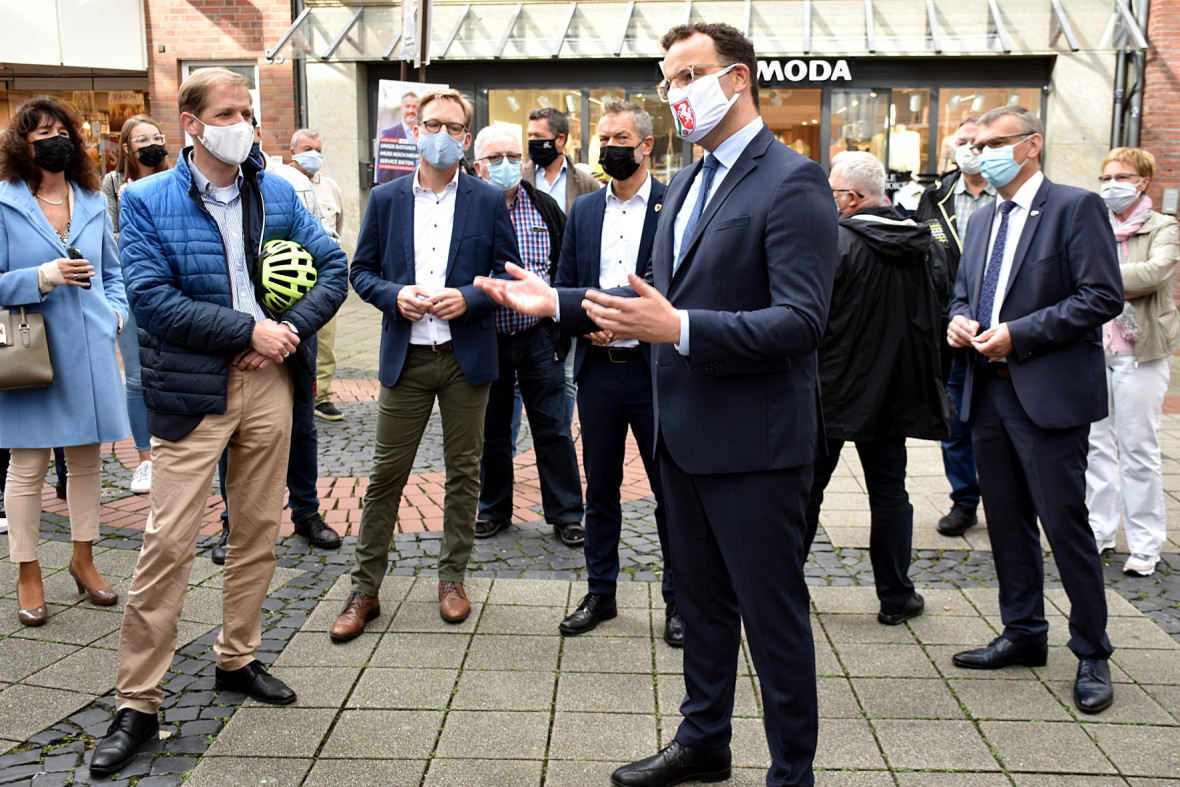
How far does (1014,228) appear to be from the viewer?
13.4ft

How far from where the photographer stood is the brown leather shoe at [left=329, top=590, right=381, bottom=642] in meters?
4.36

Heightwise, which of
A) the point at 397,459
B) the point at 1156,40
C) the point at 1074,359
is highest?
the point at 1156,40

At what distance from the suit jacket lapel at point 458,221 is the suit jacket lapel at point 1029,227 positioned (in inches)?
91.1

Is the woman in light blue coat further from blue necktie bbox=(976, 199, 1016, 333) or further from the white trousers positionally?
the white trousers

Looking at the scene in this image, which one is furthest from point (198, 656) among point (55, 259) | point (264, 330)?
point (55, 259)

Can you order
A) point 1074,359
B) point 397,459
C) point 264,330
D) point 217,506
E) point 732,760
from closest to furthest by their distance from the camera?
1. point 732,760
2. point 264,330
3. point 1074,359
4. point 397,459
5. point 217,506

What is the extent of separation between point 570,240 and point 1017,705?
2.66 meters

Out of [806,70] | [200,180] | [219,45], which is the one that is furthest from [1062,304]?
[219,45]

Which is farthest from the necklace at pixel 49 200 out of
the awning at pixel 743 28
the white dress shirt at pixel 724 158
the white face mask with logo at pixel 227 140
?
the awning at pixel 743 28

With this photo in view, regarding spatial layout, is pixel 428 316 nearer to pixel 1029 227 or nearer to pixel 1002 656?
pixel 1029 227

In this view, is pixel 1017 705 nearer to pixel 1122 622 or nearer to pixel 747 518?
pixel 1122 622

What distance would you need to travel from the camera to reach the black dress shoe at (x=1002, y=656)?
13.6ft

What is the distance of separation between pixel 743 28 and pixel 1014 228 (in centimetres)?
1105

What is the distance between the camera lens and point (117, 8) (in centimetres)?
1510
